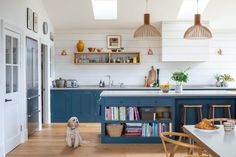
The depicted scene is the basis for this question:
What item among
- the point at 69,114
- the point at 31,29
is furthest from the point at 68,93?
the point at 31,29

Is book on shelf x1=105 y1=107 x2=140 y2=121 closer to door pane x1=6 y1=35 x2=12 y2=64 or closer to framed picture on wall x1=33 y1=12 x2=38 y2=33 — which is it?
door pane x1=6 y1=35 x2=12 y2=64

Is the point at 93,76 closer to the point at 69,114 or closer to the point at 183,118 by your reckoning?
the point at 69,114

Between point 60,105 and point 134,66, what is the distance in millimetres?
2263

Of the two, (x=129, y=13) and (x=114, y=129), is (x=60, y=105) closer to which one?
(x=114, y=129)

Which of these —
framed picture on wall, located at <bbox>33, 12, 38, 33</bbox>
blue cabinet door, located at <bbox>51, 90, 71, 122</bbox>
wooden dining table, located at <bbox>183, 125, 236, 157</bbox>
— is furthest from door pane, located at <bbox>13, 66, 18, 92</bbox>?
wooden dining table, located at <bbox>183, 125, 236, 157</bbox>

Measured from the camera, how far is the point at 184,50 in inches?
306

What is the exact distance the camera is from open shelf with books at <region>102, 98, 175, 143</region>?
18.3 ft

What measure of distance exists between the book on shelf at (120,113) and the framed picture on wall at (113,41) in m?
2.99

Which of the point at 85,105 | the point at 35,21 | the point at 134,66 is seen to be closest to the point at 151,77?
the point at 134,66

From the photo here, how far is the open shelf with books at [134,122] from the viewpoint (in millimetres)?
5570

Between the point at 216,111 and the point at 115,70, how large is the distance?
3.31 meters

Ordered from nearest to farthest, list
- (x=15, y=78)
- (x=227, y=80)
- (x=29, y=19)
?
(x=15, y=78) → (x=29, y=19) → (x=227, y=80)

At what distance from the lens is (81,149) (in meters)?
5.25

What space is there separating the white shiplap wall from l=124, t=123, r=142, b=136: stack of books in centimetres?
280
